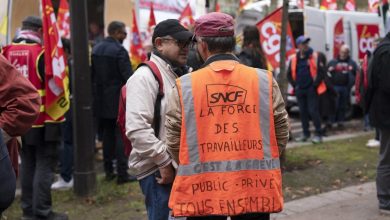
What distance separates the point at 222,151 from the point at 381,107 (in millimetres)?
3038

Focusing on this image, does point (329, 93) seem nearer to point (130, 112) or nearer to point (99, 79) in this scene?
point (99, 79)

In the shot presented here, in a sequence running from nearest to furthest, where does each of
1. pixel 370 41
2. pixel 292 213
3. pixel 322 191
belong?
pixel 292 213 → pixel 322 191 → pixel 370 41

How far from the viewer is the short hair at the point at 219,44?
2607mm

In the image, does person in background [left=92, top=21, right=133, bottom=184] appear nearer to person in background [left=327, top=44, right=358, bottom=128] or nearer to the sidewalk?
the sidewalk

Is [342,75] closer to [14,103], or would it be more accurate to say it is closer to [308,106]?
[308,106]

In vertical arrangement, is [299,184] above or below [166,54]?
below

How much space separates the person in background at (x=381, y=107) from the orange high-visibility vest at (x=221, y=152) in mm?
2782

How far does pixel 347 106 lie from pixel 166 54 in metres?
9.70

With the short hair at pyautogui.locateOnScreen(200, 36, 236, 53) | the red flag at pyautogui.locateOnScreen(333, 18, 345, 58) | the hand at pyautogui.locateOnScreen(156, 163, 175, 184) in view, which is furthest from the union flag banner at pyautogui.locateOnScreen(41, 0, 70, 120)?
the red flag at pyautogui.locateOnScreen(333, 18, 345, 58)

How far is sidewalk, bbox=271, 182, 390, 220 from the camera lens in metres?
5.09

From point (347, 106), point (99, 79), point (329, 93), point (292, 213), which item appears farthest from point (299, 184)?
point (347, 106)

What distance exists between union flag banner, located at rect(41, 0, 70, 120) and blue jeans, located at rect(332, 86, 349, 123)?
7439 mm

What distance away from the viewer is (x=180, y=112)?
2.54 meters

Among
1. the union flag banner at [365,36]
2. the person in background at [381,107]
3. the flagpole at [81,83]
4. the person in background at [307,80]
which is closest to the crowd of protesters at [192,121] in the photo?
the flagpole at [81,83]
